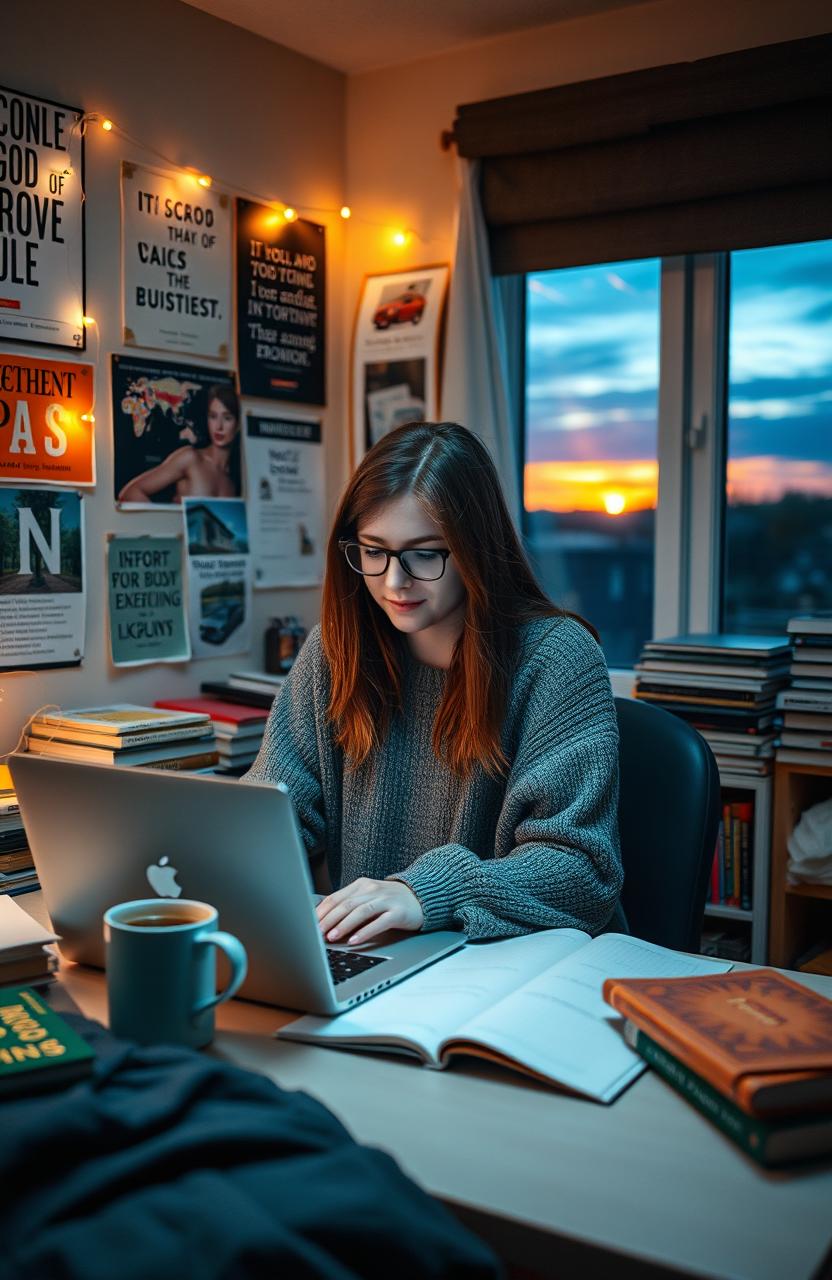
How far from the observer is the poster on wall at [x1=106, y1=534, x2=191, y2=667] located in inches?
96.0

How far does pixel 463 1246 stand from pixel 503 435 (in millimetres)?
2314

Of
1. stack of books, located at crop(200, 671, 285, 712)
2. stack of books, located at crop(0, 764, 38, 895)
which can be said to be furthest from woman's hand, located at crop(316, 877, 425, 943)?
stack of books, located at crop(200, 671, 285, 712)

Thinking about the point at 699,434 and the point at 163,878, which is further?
the point at 699,434

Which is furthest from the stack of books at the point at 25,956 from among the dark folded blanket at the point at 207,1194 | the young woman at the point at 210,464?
the young woman at the point at 210,464

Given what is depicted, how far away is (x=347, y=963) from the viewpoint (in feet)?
3.82

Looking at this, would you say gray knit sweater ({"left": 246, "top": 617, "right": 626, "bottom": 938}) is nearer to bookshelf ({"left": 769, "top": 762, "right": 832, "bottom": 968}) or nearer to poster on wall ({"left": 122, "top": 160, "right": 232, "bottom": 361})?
bookshelf ({"left": 769, "top": 762, "right": 832, "bottom": 968})

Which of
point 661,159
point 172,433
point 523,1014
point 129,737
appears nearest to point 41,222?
point 172,433

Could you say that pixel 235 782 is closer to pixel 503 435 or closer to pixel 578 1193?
pixel 578 1193

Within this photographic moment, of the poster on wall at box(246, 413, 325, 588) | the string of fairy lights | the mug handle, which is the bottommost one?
the mug handle

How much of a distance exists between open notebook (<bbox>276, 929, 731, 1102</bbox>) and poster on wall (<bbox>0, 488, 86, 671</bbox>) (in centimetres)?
131

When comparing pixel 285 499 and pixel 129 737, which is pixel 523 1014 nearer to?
pixel 129 737

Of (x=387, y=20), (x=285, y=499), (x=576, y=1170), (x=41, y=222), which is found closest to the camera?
(x=576, y=1170)

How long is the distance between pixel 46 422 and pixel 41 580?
294mm

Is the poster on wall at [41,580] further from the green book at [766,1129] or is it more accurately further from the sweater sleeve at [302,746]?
the green book at [766,1129]
